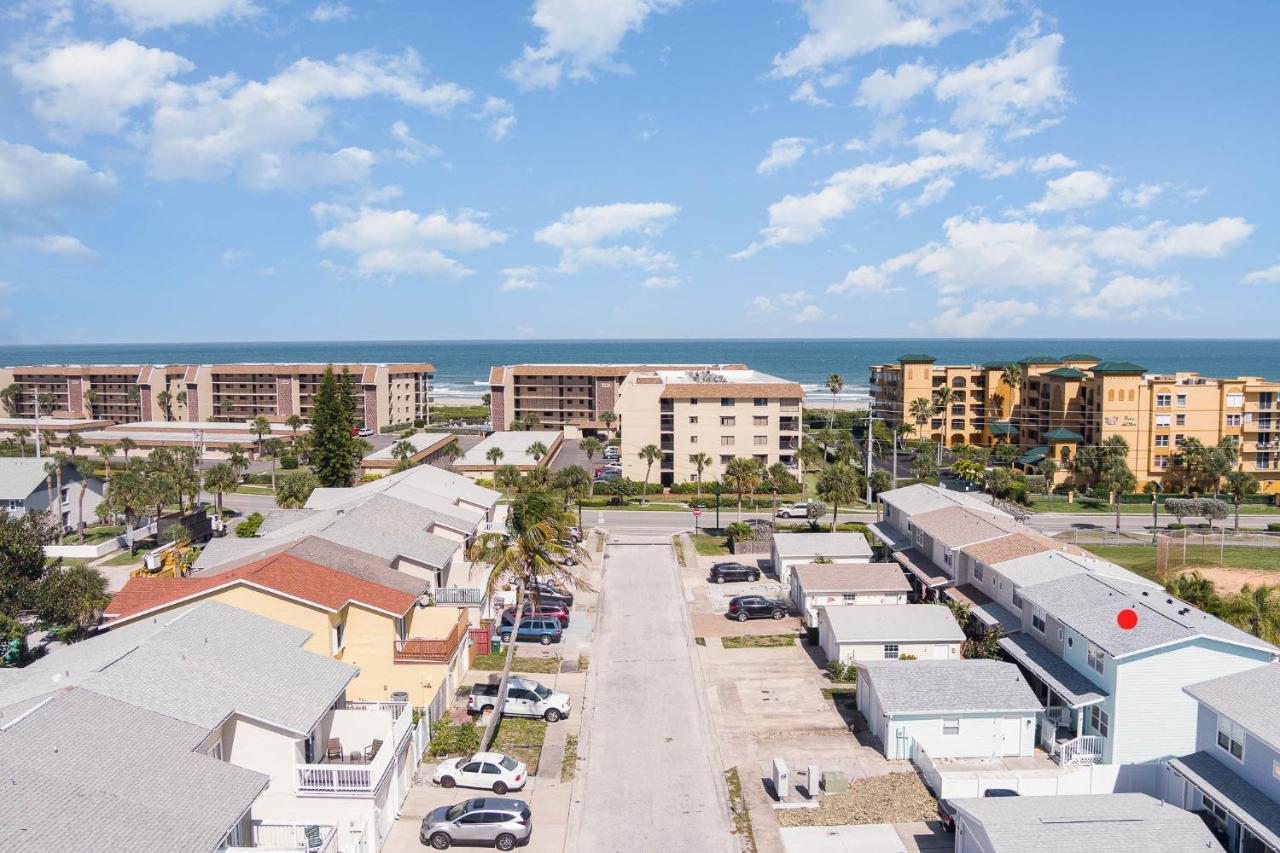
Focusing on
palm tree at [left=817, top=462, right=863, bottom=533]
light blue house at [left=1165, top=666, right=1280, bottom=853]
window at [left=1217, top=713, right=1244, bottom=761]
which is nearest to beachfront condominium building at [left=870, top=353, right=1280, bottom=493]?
palm tree at [left=817, top=462, right=863, bottom=533]

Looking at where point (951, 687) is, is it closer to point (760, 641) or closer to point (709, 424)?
point (760, 641)

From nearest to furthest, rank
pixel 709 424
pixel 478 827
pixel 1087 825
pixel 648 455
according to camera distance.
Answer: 1. pixel 1087 825
2. pixel 478 827
3. pixel 648 455
4. pixel 709 424

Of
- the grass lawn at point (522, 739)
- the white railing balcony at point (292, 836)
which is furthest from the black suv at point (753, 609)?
the white railing balcony at point (292, 836)

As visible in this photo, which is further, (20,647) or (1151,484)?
(1151,484)

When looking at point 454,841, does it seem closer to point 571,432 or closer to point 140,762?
point 140,762

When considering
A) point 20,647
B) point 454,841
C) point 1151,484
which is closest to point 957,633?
point 454,841

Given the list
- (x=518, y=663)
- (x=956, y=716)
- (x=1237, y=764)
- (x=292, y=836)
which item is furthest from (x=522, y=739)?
(x=1237, y=764)
